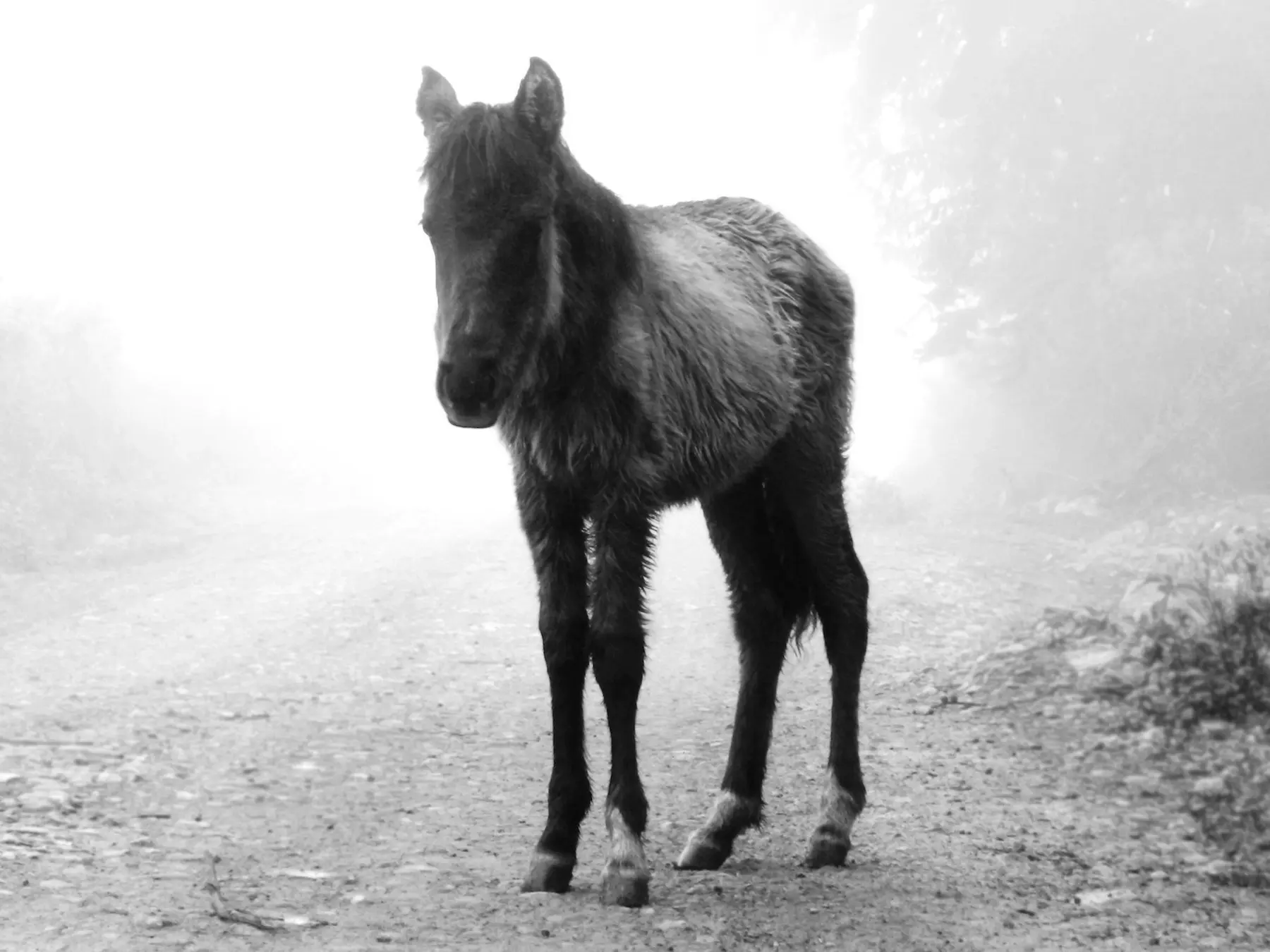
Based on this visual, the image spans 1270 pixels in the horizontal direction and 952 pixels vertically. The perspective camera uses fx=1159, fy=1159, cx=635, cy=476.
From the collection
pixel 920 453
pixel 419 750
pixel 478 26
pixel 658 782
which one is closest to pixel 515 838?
pixel 658 782

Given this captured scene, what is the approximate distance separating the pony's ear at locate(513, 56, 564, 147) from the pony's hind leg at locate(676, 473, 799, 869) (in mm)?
1953

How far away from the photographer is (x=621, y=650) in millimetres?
4160

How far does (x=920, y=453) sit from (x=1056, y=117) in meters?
8.32

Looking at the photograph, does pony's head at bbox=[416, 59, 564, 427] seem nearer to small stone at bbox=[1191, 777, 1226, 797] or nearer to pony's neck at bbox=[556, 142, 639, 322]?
pony's neck at bbox=[556, 142, 639, 322]

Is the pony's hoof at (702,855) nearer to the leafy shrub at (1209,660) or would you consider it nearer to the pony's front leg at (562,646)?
the pony's front leg at (562,646)

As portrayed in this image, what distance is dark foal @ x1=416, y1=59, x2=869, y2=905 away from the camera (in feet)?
12.5

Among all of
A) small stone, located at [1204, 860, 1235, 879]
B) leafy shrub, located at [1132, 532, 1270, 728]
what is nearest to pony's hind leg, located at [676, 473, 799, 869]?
small stone, located at [1204, 860, 1235, 879]

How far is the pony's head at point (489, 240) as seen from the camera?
3.74m

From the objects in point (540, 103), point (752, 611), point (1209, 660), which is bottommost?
point (752, 611)

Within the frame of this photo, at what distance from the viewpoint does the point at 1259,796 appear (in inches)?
191

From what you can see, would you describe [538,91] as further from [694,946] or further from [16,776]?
[16,776]

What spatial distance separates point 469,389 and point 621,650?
111 cm

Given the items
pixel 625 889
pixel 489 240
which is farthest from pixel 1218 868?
pixel 489 240

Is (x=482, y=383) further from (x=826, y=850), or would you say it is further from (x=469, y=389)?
(x=826, y=850)
